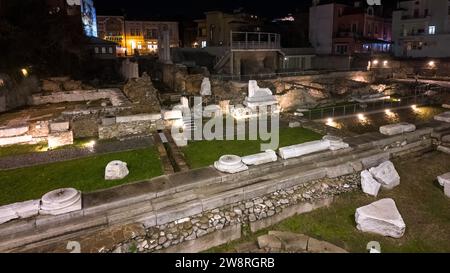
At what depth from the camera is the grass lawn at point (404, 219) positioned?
291 inches

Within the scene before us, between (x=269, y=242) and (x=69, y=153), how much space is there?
812 cm

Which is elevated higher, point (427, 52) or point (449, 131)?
point (427, 52)

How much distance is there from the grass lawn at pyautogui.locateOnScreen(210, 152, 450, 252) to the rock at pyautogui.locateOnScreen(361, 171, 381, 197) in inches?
8.1

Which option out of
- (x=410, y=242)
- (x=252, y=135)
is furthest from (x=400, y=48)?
(x=410, y=242)

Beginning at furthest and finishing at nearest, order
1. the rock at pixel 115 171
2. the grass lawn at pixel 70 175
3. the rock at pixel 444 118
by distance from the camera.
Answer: the rock at pixel 444 118
the rock at pixel 115 171
the grass lawn at pixel 70 175

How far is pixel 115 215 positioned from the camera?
7.20 metres

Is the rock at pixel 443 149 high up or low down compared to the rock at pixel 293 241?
up

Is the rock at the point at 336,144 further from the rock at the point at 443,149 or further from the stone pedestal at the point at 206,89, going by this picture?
the stone pedestal at the point at 206,89

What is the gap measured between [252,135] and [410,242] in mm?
7051

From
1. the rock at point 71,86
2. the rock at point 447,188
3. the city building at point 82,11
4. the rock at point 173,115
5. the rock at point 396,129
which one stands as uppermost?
the city building at point 82,11

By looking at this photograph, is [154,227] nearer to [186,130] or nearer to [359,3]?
[186,130]

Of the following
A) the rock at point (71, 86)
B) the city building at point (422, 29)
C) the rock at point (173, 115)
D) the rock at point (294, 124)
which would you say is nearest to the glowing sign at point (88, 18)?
the rock at point (71, 86)

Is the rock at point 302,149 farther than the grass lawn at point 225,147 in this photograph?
No

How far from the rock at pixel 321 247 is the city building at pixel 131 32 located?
42724mm
